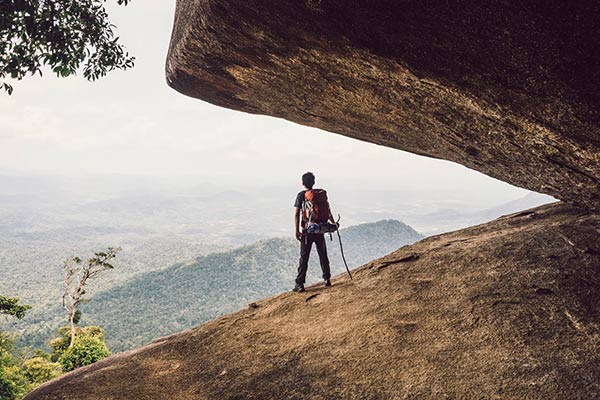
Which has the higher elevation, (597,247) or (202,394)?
(597,247)

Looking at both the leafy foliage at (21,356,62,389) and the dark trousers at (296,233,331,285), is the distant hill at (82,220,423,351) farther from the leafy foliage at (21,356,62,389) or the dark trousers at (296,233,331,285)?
the dark trousers at (296,233,331,285)

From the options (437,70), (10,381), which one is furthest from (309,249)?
(10,381)

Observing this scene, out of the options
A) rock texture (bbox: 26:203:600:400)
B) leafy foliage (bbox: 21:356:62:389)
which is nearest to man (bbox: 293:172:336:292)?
rock texture (bbox: 26:203:600:400)

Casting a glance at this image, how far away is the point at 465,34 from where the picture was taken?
15.7 ft

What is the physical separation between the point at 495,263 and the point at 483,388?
3.50m

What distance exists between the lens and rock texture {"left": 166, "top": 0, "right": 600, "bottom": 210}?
4.53 metres

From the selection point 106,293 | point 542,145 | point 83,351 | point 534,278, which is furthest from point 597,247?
point 106,293

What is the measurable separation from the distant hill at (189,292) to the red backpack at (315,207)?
95751mm

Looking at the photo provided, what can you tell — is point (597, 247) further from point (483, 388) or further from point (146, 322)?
point (146, 322)

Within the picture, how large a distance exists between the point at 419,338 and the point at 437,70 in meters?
4.36

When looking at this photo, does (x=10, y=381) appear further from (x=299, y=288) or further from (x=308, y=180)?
(x=308, y=180)

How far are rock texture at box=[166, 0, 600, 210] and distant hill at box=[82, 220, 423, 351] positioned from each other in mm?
97588

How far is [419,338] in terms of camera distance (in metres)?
6.37

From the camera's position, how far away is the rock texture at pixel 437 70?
453 centimetres
